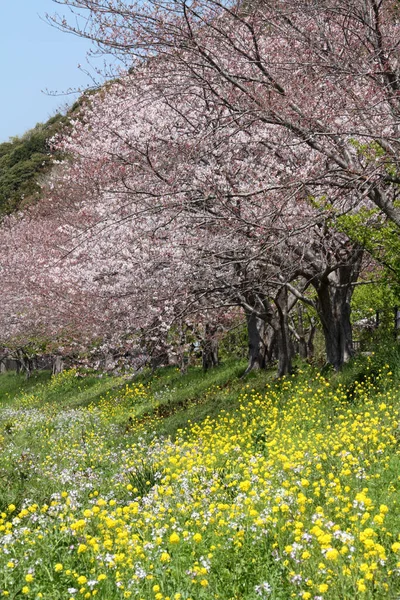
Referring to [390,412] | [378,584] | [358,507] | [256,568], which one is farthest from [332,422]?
[378,584]

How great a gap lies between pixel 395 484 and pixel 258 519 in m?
1.48

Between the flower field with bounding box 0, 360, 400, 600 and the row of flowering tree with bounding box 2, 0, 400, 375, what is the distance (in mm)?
2345

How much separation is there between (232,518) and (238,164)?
7756 millimetres

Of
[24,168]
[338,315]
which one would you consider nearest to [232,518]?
[338,315]

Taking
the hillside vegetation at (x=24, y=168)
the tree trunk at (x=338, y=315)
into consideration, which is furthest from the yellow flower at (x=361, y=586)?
the hillside vegetation at (x=24, y=168)

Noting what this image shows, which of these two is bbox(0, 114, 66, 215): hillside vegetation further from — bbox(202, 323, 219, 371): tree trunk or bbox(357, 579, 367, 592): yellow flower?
bbox(357, 579, 367, 592): yellow flower

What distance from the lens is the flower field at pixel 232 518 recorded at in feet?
13.1

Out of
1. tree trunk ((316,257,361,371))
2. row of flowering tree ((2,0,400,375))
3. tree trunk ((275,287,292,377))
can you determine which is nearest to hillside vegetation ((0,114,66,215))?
row of flowering tree ((2,0,400,375))

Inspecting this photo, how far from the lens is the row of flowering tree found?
7141mm

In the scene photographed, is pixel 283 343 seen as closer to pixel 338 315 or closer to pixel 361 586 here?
pixel 338 315

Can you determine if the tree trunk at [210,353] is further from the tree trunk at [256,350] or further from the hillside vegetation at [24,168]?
the hillside vegetation at [24,168]

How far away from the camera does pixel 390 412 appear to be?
26.2 ft

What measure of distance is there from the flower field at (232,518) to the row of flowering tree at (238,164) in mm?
2345

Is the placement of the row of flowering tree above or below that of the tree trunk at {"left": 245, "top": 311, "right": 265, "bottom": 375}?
above
